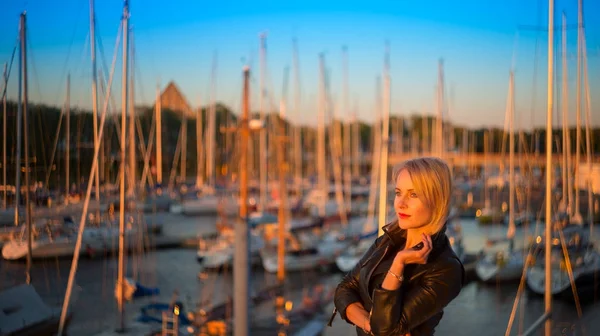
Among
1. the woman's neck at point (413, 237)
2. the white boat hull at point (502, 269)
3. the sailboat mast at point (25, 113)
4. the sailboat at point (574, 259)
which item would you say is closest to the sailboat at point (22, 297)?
the sailboat mast at point (25, 113)

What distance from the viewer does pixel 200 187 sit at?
23625mm

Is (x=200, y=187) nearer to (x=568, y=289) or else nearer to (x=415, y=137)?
(x=415, y=137)

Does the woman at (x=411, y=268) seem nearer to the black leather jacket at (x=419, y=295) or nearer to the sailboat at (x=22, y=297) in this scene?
the black leather jacket at (x=419, y=295)

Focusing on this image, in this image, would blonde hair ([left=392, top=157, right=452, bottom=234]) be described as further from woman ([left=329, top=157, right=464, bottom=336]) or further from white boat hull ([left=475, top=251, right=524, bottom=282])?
white boat hull ([left=475, top=251, right=524, bottom=282])

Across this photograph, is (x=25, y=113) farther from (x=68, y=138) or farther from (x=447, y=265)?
(x=447, y=265)

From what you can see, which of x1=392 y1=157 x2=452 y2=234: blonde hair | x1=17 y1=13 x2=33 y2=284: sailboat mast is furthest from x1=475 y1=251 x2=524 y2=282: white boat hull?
x1=392 y1=157 x2=452 y2=234: blonde hair

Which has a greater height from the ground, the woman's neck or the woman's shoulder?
the woman's neck

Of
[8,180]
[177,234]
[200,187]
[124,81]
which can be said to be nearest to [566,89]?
[124,81]

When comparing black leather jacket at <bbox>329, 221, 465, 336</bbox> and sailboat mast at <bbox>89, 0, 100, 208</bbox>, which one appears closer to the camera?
black leather jacket at <bbox>329, 221, 465, 336</bbox>

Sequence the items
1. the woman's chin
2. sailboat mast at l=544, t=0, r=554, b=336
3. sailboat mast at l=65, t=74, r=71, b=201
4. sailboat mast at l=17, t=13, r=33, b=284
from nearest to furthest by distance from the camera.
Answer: the woman's chin, sailboat mast at l=17, t=13, r=33, b=284, sailboat mast at l=65, t=74, r=71, b=201, sailboat mast at l=544, t=0, r=554, b=336

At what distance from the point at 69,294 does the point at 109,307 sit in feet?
8.01

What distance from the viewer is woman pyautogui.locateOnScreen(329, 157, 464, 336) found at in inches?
44.0

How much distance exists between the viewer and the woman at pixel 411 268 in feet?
3.67

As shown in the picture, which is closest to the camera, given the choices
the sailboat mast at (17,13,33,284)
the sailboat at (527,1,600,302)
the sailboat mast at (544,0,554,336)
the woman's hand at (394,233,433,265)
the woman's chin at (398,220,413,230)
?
the woman's hand at (394,233,433,265)
